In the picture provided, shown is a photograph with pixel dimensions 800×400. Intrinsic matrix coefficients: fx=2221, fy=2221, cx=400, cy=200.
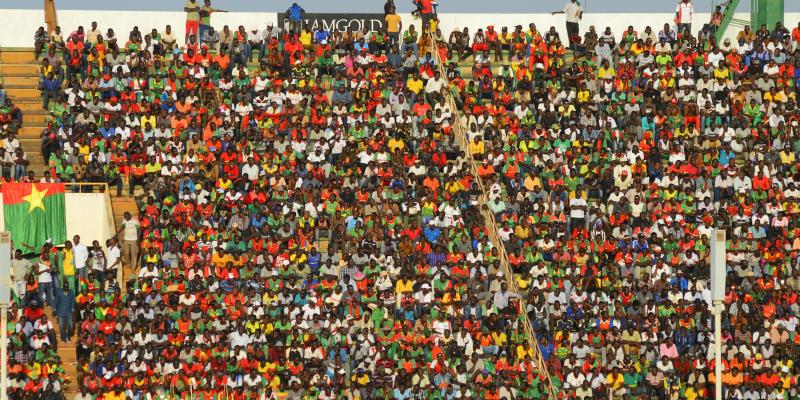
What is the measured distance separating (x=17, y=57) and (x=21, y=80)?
954 millimetres

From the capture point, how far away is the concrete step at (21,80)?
52.3 metres

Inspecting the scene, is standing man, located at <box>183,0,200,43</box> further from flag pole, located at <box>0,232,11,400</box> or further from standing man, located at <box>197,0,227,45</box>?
A: flag pole, located at <box>0,232,11,400</box>

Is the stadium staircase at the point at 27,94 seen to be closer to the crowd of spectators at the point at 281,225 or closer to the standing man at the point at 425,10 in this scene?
the crowd of spectators at the point at 281,225

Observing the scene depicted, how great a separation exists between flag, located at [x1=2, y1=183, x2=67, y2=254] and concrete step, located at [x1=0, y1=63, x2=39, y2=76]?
5.65 m

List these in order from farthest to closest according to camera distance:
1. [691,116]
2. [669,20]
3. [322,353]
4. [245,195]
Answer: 1. [669,20]
2. [691,116]
3. [245,195]
4. [322,353]

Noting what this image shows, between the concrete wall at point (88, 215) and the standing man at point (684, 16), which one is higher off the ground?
the standing man at point (684, 16)

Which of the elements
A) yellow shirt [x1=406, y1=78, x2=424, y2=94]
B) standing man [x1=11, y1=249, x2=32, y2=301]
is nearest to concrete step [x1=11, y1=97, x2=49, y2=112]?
standing man [x1=11, y1=249, x2=32, y2=301]

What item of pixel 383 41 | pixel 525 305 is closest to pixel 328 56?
pixel 383 41

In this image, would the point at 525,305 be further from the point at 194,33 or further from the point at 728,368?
the point at 194,33

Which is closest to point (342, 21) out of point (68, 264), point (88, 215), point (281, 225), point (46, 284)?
point (281, 225)

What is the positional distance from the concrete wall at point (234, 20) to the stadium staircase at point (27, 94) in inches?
39.8

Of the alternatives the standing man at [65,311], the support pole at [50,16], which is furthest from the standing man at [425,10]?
the standing man at [65,311]

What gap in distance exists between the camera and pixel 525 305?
45438mm

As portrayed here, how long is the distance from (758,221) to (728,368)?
5171mm
